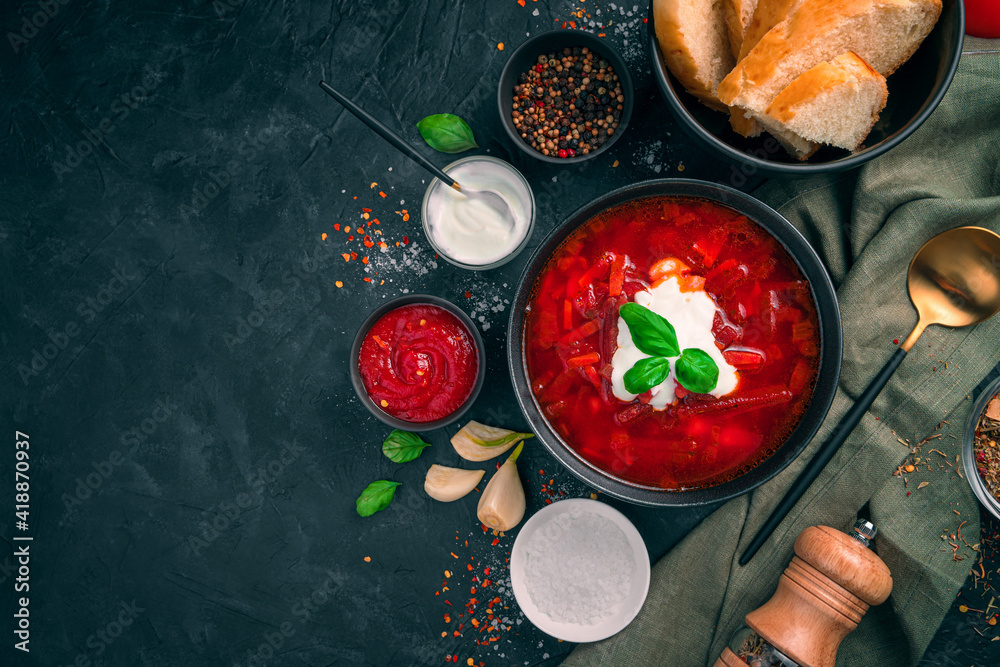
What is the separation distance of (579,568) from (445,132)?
2.01 metres

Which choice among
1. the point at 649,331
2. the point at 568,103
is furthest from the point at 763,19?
the point at 649,331

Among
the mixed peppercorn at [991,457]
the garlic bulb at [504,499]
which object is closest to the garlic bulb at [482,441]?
the garlic bulb at [504,499]

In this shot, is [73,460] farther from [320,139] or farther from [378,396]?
[320,139]

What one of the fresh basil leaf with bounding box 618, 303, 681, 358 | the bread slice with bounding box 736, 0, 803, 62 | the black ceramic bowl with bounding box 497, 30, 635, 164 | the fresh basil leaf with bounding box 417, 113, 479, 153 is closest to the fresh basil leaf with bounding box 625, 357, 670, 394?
the fresh basil leaf with bounding box 618, 303, 681, 358

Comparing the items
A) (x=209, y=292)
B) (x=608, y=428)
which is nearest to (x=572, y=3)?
(x=608, y=428)

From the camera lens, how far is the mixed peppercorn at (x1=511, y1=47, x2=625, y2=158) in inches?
108

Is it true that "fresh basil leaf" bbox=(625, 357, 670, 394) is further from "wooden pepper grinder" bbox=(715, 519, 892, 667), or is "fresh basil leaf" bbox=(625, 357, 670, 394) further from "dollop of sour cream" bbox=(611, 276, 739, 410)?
"wooden pepper grinder" bbox=(715, 519, 892, 667)

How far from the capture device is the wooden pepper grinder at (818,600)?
93.0 inches

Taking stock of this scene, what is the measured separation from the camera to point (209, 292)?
2994mm

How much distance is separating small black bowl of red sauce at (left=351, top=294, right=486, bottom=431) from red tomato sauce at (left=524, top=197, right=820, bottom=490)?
17.1 inches

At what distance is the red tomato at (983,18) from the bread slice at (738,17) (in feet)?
3.71

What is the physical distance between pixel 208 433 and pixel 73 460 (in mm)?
711

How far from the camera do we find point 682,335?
A: 7.43 ft

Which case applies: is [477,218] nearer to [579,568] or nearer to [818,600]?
[579,568]
